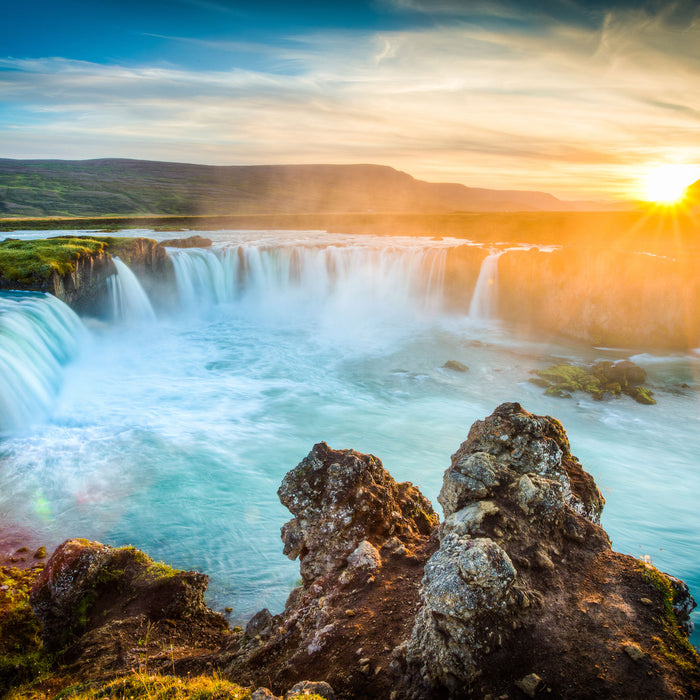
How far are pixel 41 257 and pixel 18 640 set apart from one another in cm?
2304

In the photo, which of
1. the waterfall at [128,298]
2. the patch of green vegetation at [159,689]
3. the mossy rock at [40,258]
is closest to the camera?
the patch of green vegetation at [159,689]

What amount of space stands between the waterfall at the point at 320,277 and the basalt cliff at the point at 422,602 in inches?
1263

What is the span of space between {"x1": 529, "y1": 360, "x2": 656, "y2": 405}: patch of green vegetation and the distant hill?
8866 centimetres

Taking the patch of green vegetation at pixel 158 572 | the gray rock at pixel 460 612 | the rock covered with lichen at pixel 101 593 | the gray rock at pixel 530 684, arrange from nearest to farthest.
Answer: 1. the gray rock at pixel 530 684
2. the gray rock at pixel 460 612
3. the rock covered with lichen at pixel 101 593
4. the patch of green vegetation at pixel 158 572

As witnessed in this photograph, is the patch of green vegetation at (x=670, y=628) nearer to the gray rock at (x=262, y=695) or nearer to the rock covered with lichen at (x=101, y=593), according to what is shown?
the gray rock at (x=262, y=695)

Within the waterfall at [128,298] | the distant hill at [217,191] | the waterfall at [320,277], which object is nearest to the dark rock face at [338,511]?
the waterfall at [128,298]

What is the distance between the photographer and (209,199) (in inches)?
4732

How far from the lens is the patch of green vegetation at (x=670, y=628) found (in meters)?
3.94

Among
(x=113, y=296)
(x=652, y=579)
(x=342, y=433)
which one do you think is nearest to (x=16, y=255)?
(x=113, y=296)

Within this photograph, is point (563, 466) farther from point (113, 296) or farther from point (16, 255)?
point (113, 296)

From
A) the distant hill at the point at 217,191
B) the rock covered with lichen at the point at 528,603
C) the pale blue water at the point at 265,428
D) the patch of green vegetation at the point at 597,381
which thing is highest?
the distant hill at the point at 217,191

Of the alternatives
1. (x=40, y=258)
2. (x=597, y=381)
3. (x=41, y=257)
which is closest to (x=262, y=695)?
(x=597, y=381)

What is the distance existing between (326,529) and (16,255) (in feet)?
86.1

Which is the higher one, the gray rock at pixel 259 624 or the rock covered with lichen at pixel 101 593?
the gray rock at pixel 259 624
